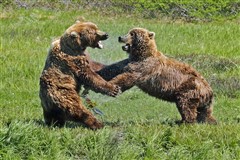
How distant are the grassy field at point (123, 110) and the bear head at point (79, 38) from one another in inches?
36.8

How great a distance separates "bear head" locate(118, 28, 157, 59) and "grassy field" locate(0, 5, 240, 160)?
871mm

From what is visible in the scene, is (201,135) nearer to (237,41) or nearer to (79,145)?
(79,145)

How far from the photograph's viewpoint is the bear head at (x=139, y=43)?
927 cm

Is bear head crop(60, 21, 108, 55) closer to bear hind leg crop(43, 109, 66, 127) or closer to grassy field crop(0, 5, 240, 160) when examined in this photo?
bear hind leg crop(43, 109, 66, 127)

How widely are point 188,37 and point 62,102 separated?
9328 millimetres

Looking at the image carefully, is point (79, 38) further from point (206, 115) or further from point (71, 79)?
point (206, 115)

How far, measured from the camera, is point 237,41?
17.0m

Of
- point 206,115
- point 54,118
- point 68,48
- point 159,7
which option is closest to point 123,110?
point 206,115

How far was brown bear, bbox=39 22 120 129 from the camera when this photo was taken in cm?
852

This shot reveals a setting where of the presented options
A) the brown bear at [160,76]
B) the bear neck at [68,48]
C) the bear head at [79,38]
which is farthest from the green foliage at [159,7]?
the bear neck at [68,48]

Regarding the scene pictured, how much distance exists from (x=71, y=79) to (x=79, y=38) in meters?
0.49

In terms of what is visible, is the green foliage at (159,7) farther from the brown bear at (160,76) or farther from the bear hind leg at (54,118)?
the bear hind leg at (54,118)

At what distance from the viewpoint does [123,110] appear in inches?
428

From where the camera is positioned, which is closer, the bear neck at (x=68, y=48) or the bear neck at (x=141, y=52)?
the bear neck at (x=68, y=48)
